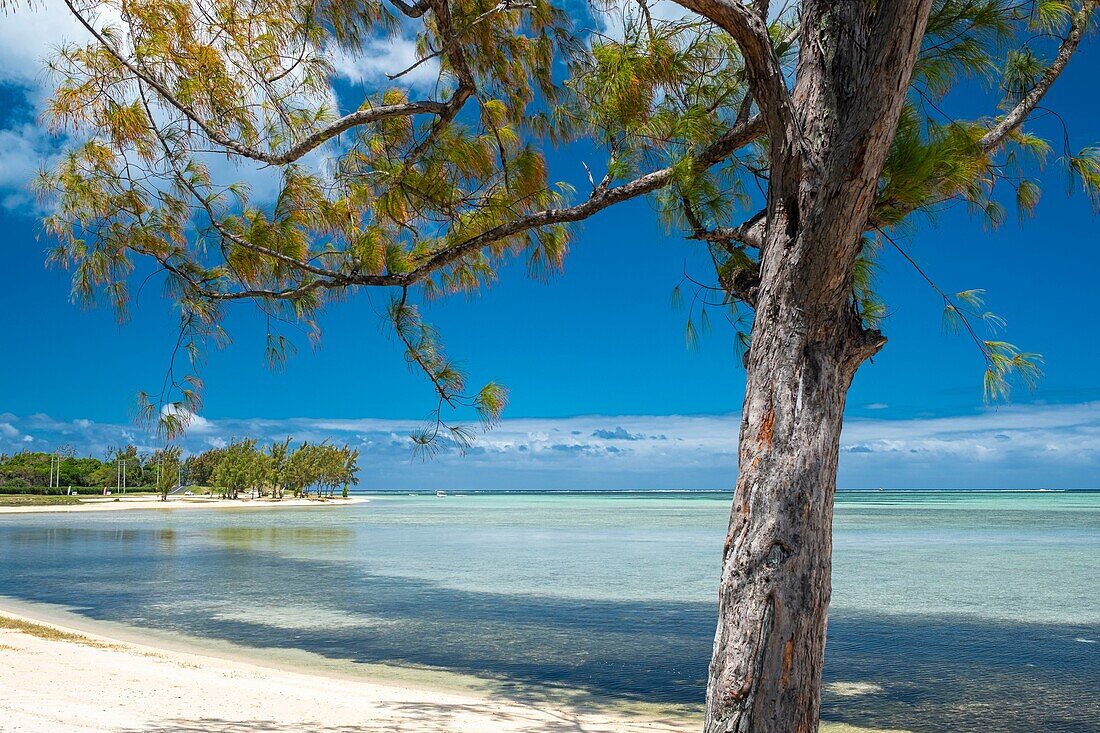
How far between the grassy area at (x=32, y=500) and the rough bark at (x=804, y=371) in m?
54.1

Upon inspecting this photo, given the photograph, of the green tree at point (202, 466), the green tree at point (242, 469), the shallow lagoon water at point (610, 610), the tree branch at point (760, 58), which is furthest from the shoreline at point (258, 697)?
the green tree at point (202, 466)

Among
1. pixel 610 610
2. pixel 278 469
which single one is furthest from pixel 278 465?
pixel 610 610

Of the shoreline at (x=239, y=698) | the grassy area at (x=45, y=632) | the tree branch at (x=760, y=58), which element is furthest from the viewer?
the grassy area at (x=45, y=632)

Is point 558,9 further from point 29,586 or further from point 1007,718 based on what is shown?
point 29,586

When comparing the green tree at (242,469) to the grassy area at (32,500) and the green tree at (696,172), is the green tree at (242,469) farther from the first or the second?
the green tree at (696,172)

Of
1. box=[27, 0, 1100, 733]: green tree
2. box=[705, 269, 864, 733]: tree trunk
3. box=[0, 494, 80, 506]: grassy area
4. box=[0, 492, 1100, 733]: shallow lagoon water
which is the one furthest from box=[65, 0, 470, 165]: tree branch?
box=[0, 494, 80, 506]: grassy area

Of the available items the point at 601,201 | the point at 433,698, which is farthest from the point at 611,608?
the point at 601,201

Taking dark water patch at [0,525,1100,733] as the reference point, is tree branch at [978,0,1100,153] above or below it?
above

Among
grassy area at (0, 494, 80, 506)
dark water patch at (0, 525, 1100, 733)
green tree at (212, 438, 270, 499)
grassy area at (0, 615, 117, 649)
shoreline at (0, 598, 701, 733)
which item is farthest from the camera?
green tree at (212, 438, 270, 499)

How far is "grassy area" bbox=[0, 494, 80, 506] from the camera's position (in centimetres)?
4799

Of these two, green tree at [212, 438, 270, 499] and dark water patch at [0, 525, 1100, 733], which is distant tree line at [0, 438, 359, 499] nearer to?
green tree at [212, 438, 270, 499]

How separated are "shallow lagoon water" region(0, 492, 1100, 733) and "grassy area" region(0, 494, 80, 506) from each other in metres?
28.9

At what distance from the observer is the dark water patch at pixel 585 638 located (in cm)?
682

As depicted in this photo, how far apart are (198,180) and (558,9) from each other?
2.31m
